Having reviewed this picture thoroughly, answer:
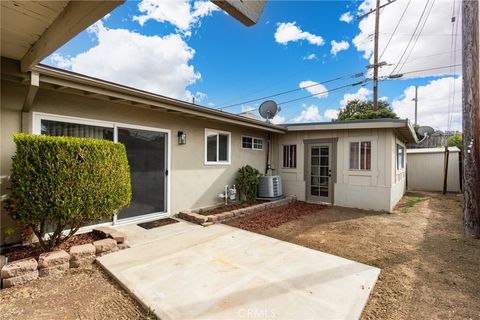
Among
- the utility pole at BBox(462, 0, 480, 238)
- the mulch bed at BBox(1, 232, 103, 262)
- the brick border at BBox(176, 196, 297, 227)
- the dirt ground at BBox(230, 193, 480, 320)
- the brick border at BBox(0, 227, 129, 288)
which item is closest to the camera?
the dirt ground at BBox(230, 193, 480, 320)

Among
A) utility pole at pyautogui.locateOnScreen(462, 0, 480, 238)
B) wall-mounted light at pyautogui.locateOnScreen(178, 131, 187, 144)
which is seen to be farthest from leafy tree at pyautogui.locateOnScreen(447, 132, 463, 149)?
wall-mounted light at pyautogui.locateOnScreen(178, 131, 187, 144)

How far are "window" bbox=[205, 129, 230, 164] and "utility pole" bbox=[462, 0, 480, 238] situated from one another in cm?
560

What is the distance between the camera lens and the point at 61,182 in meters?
3.07

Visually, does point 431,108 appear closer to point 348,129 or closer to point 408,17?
point 408,17

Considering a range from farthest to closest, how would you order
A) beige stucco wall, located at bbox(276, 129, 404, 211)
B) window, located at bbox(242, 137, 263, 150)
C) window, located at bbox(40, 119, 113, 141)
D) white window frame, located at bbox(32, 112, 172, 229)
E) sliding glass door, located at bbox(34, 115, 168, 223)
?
window, located at bbox(242, 137, 263, 150) → beige stucco wall, located at bbox(276, 129, 404, 211) → sliding glass door, located at bbox(34, 115, 168, 223) → window, located at bbox(40, 119, 113, 141) → white window frame, located at bbox(32, 112, 172, 229)

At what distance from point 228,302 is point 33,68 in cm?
379

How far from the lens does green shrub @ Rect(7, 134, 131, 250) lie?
2.92 metres

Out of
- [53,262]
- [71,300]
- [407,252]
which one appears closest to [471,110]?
[407,252]

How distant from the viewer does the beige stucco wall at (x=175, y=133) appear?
3.44 m

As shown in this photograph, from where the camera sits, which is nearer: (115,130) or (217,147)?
(115,130)

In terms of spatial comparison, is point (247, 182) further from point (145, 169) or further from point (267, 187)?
point (145, 169)

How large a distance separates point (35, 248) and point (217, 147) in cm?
446

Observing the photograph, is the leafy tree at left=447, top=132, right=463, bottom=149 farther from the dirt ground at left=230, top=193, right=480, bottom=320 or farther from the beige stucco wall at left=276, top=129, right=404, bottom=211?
the beige stucco wall at left=276, top=129, right=404, bottom=211

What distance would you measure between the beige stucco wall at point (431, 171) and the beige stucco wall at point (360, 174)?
6.24m
